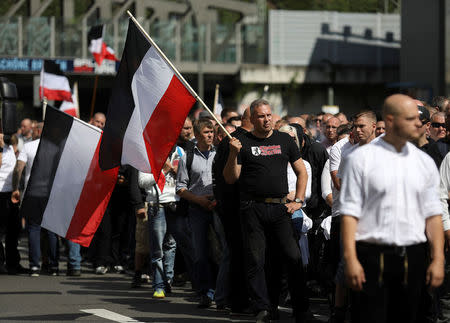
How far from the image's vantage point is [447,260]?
9.03 m

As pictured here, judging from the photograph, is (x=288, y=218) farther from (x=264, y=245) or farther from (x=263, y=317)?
(x=263, y=317)

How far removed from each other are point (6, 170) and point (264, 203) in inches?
253

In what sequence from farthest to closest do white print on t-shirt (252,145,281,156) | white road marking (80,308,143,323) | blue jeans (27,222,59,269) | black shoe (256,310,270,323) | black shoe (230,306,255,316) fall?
blue jeans (27,222,59,269) < black shoe (230,306,255,316) < white road marking (80,308,143,323) < white print on t-shirt (252,145,281,156) < black shoe (256,310,270,323)

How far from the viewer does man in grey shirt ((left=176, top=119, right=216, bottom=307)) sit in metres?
11.4

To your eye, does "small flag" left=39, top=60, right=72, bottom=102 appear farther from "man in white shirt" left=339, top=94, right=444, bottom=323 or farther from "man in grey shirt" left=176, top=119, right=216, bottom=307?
"man in white shirt" left=339, top=94, right=444, bottom=323

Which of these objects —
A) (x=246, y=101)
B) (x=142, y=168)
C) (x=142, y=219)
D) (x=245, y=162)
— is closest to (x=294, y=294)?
(x=245, y=162)

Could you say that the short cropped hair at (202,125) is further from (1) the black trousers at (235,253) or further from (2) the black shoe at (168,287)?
(2) the black shoe at (168,287)

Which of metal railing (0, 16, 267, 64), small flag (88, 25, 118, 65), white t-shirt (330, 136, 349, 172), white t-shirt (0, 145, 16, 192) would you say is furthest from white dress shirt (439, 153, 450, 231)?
metal railing (0, 16, 267, 64)

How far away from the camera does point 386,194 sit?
657cm

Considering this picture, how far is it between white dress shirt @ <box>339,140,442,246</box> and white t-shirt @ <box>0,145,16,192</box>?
9.41 m

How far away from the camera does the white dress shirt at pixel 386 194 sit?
6.58 metres

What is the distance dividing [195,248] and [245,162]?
1811mm

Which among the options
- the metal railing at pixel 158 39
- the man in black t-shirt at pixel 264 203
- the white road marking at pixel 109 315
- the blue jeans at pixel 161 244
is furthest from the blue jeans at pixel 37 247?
the metal railing at pixel 158 39

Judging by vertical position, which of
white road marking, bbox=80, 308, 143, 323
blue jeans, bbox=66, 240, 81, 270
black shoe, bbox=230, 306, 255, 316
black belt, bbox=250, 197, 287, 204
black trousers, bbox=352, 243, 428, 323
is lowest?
white road marking, bbox=80, 308, 143, 323
